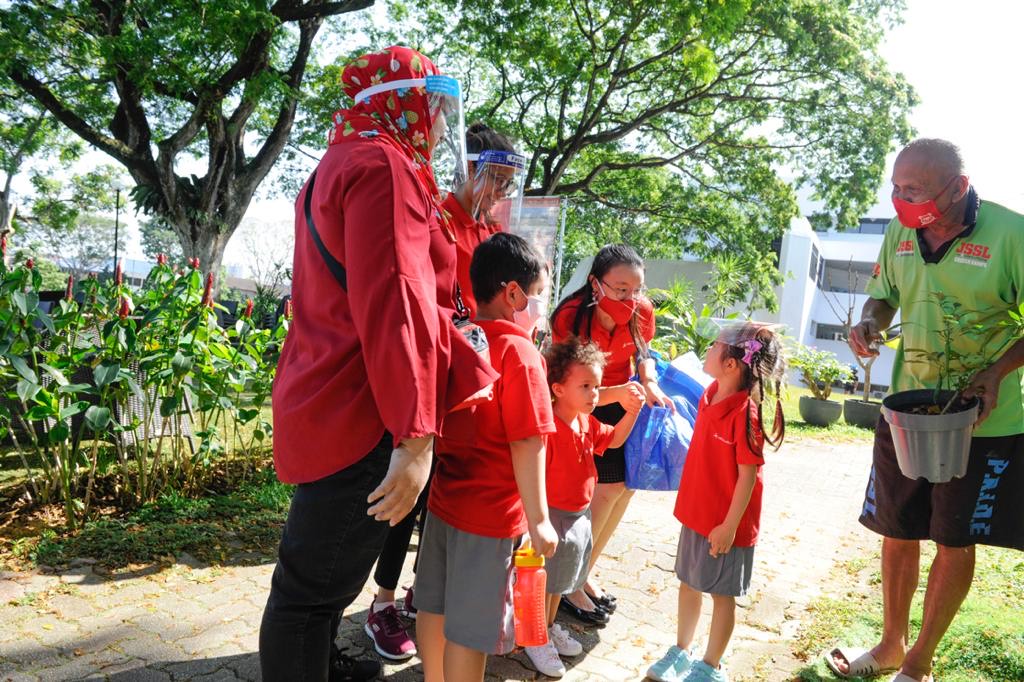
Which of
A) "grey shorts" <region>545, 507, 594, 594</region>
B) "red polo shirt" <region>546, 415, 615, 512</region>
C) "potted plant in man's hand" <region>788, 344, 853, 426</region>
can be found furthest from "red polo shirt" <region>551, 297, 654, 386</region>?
"potted plant in man's hand" <region>788, 344, 853, 426</region>

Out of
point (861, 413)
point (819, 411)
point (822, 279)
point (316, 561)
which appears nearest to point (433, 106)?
point (316, 561)

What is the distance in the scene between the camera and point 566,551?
8.51 feet

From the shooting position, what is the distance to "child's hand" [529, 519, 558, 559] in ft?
6.47

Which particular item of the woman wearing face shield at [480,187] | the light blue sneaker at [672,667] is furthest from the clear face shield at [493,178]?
the light blue sneaker at [672,667]

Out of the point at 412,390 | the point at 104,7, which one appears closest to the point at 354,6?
the point at 104,7

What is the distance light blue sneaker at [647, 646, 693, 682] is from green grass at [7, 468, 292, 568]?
213cm

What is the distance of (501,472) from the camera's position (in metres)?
Result: 2.13

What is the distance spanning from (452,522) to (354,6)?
11.2 metres

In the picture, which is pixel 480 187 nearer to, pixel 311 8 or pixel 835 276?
pixel 311 8

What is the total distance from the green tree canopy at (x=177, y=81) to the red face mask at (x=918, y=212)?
8.54m

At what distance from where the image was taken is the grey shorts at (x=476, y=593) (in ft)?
6.77

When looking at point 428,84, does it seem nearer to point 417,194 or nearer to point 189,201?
point 417,194

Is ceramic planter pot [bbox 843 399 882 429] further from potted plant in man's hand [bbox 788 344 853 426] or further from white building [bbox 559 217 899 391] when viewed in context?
white building [bbox 559 217 899 391]

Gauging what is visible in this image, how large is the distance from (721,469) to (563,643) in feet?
3.22
